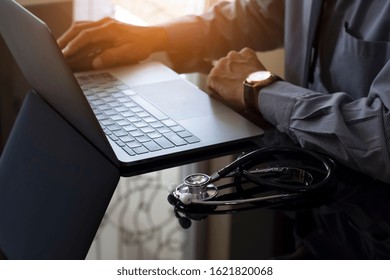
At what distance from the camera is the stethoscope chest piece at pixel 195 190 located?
39.1 inches

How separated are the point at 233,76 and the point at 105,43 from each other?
296 mm

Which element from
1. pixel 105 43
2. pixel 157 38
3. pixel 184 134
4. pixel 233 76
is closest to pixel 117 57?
pixel 105 43

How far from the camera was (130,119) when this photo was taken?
4.05 feet

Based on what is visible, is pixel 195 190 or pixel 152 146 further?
pixel 152 146

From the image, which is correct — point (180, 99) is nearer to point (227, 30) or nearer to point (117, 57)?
point (117, 57)

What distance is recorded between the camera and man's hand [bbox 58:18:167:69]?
147 centimetres

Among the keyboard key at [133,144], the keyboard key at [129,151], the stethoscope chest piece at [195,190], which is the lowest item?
the keyboard key at [133,144]

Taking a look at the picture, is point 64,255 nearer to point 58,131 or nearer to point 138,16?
point 58,131

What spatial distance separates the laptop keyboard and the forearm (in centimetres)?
17

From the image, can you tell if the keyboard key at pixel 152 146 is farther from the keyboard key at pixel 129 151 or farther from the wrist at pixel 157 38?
the wrist at pixel 157 38

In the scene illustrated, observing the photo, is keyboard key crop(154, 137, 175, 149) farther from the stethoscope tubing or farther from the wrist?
the wrist

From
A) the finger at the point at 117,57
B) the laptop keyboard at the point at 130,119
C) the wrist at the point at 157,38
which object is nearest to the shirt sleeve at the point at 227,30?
the wrist at the point at 157,38

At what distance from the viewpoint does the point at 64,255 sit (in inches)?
36.2

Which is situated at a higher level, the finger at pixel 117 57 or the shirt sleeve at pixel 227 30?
the finger at pixel 117 57
